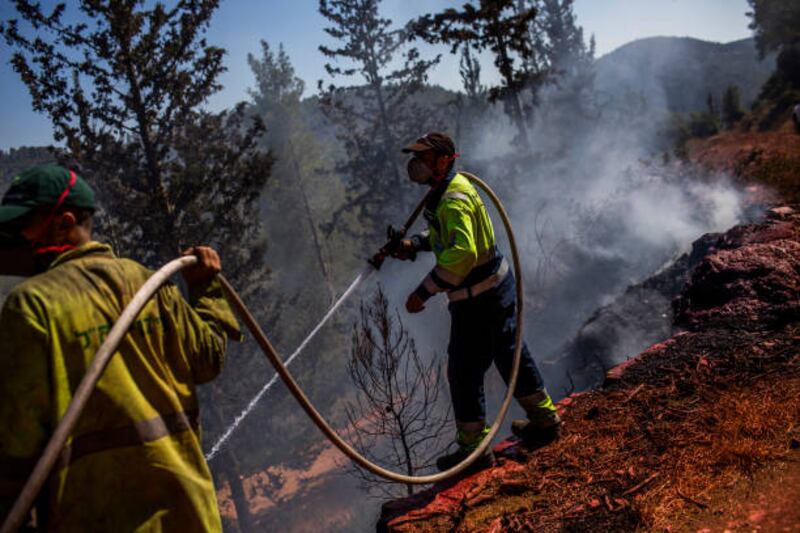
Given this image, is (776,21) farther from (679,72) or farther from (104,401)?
(104,401)

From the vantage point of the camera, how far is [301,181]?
130ft

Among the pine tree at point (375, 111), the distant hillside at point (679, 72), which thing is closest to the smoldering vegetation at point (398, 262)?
the pine tree at point (375, 111)

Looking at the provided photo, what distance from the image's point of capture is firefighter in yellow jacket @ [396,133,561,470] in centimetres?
381

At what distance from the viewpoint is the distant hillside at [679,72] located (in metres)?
61.4

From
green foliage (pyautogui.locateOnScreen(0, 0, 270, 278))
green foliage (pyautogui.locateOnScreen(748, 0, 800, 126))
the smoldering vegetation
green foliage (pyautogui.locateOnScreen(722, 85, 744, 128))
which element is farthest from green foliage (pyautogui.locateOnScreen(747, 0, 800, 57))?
green foliage (pyautogui.locateOnScreen(0, 0, 270, 278))

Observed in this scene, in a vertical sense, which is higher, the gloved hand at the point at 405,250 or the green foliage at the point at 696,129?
the green foliage at the point at 696,129

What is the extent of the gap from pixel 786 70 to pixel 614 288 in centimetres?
1909

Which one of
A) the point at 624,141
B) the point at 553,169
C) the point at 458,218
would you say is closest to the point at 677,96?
the point at 624,141

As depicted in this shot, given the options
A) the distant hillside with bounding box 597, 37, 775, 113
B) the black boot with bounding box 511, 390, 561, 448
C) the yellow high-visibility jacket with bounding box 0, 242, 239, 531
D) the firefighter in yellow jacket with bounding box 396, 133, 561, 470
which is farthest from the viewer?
the distant hillside with bounding box 597, 37, 775, 113

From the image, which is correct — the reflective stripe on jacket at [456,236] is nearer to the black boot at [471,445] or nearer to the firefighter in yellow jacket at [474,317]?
the firefighter in yellow jacket at [474,317]

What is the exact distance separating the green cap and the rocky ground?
2.84m

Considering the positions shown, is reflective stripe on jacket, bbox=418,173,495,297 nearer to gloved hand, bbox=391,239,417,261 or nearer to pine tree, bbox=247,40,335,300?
gloved hand, bbox=391,239,417,261

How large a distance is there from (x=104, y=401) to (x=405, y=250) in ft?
9.77

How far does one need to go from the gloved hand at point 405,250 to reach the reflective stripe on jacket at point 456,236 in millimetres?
503
